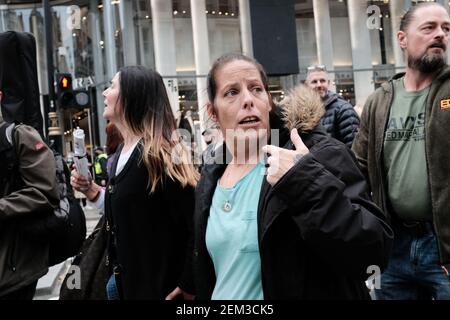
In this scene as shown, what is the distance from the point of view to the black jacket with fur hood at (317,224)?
1.75 m

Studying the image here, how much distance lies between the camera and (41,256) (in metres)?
3.25

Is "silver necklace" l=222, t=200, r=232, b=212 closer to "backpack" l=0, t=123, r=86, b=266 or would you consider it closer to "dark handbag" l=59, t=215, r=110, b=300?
"dark handbag" l=59, t=215, r=110, b=300

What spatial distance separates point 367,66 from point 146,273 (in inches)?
796

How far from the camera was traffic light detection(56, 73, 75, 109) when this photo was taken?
476 inches

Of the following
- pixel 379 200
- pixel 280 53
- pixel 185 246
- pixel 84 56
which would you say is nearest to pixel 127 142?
pixel 185 246

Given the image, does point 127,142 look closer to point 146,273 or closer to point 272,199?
point 146,273

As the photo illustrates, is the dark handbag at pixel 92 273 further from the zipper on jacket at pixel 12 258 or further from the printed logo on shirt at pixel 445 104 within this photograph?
the printed logo on shirt at pixel 445 104

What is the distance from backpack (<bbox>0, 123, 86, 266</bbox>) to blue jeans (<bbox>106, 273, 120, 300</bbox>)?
48 cm

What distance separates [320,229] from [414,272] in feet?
4.62

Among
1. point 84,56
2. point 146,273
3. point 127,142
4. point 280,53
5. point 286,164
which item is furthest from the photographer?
point 84,56

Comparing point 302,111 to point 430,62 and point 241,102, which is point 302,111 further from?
point 430,62

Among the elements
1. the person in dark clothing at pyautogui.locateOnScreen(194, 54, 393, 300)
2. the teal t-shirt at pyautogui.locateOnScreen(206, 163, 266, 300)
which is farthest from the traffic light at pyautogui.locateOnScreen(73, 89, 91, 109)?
the teal t-shirt at pyautogui.locateOnScreen(206, 163, 266, 300)

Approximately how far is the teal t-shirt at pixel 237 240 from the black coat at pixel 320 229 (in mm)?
84

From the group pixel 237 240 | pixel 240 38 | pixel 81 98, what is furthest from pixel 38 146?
pixel 240 38
